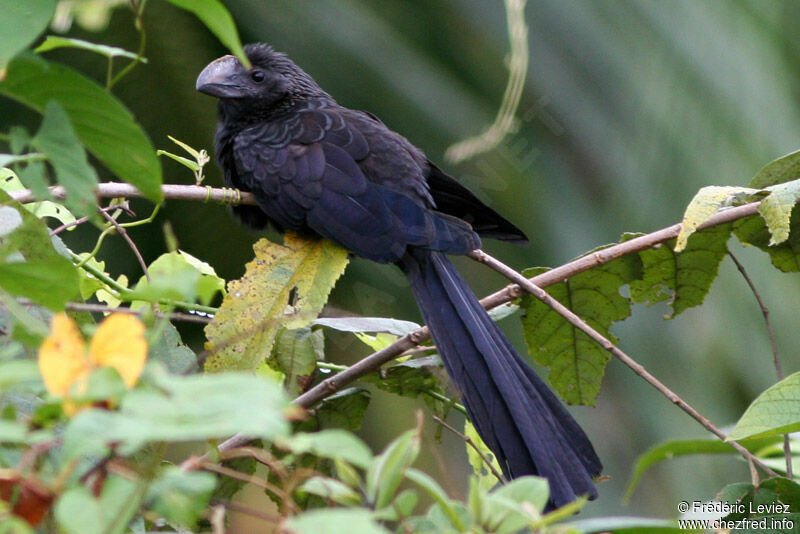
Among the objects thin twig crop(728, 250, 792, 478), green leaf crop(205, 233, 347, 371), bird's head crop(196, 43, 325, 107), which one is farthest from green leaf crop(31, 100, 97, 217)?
bird's head crop(196, 43, 325, 107)

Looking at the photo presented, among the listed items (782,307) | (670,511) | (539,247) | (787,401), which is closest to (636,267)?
(787,401)

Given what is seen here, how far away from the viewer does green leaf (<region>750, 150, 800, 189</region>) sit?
129 centimetres

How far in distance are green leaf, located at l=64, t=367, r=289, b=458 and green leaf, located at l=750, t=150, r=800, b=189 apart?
3.69ft

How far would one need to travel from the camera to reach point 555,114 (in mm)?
3514

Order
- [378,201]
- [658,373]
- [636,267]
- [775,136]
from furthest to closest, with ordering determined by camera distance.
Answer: [658,373] < [775,136] < [378,201] < [636,267]

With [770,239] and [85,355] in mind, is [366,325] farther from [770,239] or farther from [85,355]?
[85,355]

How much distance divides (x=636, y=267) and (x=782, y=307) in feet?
8.11

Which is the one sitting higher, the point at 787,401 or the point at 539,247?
the point at 787,401

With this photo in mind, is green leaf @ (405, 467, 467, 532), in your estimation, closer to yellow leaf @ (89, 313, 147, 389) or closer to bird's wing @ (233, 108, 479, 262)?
yellow leaf @ (89, 313, 147, 389)

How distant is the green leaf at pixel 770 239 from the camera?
1.35 meters

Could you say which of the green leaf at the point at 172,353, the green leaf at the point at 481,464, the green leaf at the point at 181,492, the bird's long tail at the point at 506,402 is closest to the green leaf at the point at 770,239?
the bird's long tail at the point at 506,402

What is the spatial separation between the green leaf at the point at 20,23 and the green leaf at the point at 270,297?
537 mm

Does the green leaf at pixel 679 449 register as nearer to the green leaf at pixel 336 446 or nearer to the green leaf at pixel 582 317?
the green leaf at pixel 582 317

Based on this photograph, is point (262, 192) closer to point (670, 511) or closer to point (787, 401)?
point (787, 401)
